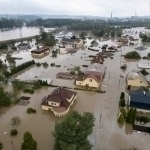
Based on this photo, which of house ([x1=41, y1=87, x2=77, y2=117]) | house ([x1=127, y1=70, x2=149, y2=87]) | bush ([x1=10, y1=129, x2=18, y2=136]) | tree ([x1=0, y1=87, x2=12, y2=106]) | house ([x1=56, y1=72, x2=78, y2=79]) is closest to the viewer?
bush ([x1=10, y1=129, x2=18, y2=136])

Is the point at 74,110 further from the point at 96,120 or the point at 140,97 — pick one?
the point at 140,97

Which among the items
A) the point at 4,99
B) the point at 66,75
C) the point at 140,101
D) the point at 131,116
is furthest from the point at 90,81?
the point at 4,99

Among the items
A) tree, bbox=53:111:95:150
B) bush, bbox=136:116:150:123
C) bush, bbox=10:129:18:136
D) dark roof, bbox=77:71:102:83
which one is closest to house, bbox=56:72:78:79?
dark roof, bbox=77:71:102:83

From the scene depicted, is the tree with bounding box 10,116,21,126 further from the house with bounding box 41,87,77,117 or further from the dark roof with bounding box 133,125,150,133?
the dark roof with bounding box 133,125,150,133

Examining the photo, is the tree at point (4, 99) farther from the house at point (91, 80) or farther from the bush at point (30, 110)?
the house at point (91, 80)

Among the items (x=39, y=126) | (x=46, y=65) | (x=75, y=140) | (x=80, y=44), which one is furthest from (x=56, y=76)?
(x=80, y=44)

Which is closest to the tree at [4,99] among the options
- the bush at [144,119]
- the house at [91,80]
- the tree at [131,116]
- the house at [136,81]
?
the house at [91,80]

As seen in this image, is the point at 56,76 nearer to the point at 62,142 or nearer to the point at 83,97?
the point at 83,97

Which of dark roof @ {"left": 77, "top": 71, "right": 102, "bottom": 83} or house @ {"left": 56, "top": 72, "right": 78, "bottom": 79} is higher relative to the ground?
dark roof @ {"left": 77, "top": 71, "right": 102, "bottom": 83}
